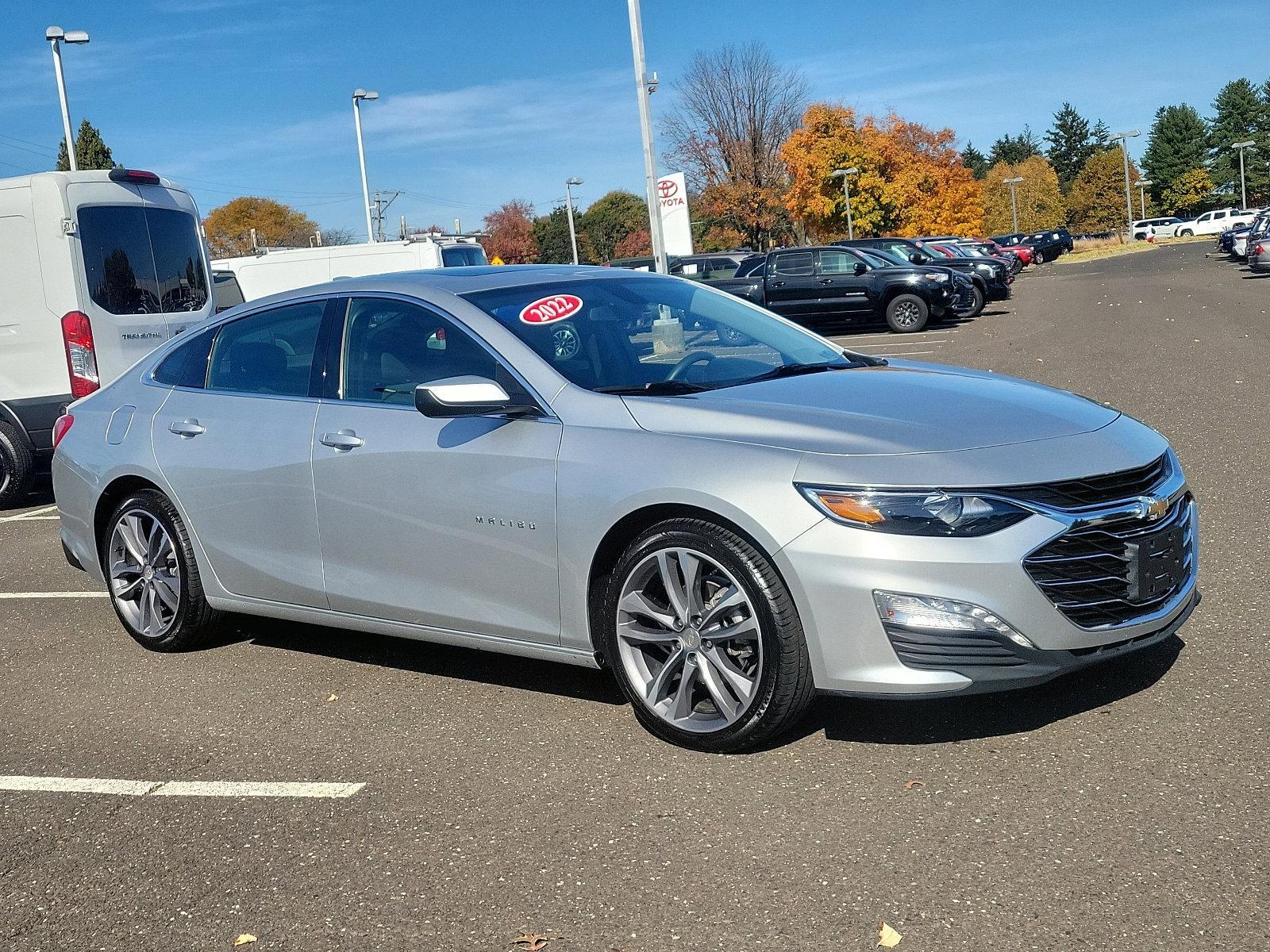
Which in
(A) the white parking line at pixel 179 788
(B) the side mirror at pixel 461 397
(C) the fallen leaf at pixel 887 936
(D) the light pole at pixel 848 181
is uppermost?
(D) the light pole at pixel 848 181

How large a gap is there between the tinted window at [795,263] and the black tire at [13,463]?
17096 millimetres

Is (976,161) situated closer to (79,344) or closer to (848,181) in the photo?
(848,181)

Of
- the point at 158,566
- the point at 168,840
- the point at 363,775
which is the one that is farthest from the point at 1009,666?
the point at 158,566

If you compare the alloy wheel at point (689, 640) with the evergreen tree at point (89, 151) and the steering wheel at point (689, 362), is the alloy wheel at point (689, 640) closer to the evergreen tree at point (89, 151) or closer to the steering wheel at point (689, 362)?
the steering wheel at point (689, 362)

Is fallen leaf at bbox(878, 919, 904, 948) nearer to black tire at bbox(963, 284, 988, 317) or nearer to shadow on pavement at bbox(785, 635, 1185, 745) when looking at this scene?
shadow on pavement at bbox(785, 635, 1185, 745)

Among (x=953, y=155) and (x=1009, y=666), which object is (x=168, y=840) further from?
(x=953, y=155)

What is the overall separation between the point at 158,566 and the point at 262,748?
5.17 ft

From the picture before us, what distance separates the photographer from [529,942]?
119 inches

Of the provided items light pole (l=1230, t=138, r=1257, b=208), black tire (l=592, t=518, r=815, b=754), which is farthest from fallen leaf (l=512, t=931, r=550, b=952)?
light pole (l=1230, t=138, r=1257, b=208)

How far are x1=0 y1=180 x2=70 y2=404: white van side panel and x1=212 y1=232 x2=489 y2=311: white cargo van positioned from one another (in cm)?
1306

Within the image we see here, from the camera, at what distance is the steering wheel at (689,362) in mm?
4594

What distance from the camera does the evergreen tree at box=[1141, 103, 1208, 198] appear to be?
13062 cm

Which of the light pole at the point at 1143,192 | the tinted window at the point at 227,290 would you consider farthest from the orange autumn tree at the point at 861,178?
the light pole at the point at 1143,192

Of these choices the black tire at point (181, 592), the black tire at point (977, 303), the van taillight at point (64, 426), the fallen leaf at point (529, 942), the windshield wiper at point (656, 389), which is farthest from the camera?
the black tire at point (977, 303)
